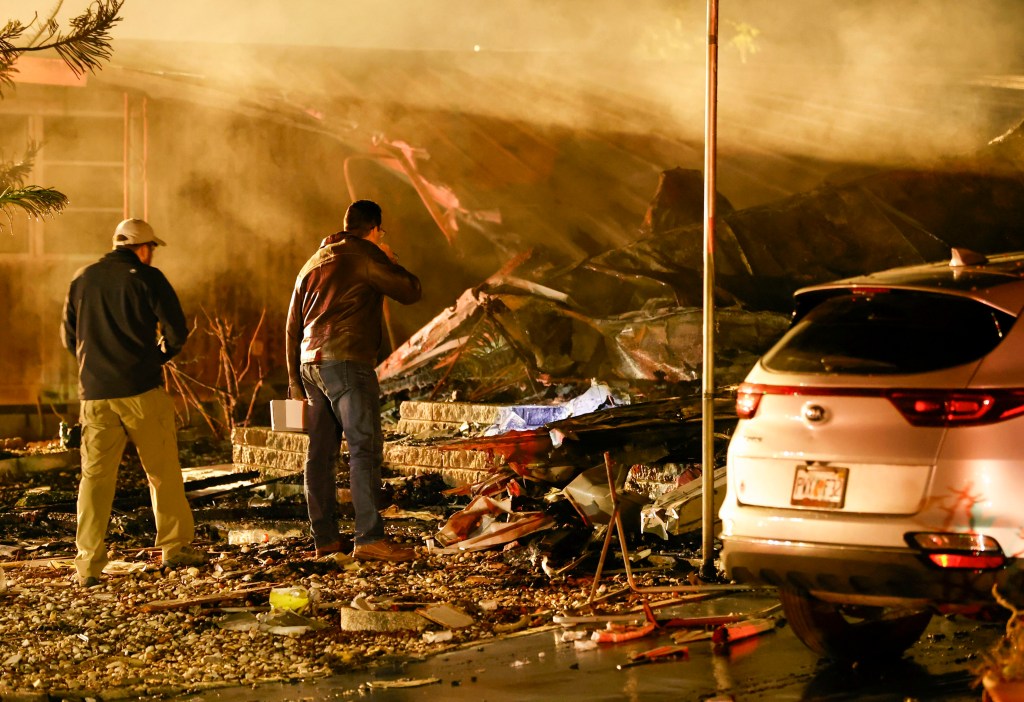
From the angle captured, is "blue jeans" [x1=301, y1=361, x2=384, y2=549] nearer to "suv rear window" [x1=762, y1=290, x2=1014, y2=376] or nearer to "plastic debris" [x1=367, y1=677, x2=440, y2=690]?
"plastic debris" [x1=367, y1=677, x2=440, y2=690]

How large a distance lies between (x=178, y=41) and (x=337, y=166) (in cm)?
213

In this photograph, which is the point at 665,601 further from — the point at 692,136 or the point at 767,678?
the point at 692,136

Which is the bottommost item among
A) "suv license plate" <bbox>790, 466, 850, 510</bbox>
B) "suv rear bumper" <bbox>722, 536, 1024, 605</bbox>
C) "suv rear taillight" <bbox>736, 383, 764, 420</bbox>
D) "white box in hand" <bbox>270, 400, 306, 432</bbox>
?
"suv rear bumper" <bbox>722, 536, 1024, 605</bbox>

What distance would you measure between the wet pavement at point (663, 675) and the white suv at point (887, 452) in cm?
27

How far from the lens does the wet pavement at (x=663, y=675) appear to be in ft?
15.6

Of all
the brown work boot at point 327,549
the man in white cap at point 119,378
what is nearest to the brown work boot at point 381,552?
the brown work boot at point 327,549

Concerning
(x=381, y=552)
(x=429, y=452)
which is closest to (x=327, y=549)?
(x=381, y=552)

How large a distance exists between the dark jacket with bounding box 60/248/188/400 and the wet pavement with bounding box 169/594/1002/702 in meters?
2.70

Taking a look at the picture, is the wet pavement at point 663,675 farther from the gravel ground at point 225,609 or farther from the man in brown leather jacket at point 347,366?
the man in brown leather jacket at point 347,366

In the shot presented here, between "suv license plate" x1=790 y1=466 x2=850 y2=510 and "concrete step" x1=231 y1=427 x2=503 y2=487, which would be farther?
"concrete step" x1=231 y1=427 x2=503 y2=487

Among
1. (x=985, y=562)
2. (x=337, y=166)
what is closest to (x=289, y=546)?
(x=985, y=562)

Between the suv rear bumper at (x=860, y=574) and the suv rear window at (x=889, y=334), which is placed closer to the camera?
the suv rear bumper at (x=860, y=574)

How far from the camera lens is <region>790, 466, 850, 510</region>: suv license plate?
180 inches

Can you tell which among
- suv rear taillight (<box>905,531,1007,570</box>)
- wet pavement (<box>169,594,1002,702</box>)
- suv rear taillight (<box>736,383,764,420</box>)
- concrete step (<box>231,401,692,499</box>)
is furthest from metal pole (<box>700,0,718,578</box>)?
suv rear taillight (<box>905,531,1007,570</box>)
